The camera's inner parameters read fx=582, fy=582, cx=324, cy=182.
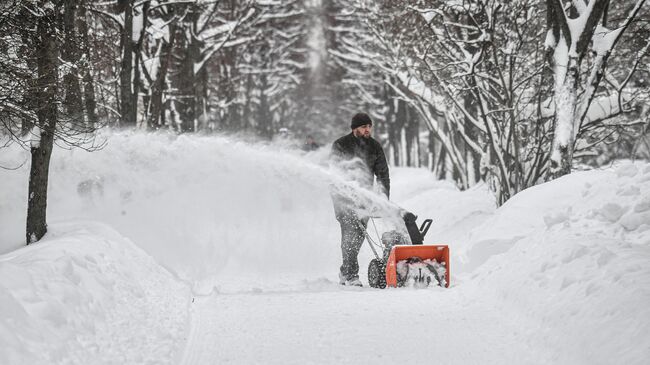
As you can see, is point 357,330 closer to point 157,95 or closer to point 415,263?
point 415,263

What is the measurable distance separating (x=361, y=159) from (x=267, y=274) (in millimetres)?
2020

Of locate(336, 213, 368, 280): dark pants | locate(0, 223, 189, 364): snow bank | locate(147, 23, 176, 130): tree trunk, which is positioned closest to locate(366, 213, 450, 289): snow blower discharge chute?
locate(336, 213, 368, 280): dark pants

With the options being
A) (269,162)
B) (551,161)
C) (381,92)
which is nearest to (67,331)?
(269,162)

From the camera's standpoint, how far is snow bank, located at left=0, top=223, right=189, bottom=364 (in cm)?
328

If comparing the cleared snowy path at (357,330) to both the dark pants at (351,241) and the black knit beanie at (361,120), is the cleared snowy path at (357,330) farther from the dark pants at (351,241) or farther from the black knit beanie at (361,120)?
the black knit beanie at (361,120)

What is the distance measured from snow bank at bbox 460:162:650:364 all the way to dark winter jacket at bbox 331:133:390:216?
158cm

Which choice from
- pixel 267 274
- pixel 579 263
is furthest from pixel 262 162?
pixel 579 263

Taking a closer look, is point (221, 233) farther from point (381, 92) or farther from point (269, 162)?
point (381, 92)

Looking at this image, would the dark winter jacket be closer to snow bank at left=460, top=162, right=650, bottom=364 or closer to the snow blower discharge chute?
the snow blower discharge chute

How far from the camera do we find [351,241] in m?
7.27

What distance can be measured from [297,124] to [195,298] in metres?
51.2

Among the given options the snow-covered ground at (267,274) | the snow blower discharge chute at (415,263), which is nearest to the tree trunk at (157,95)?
the snow-covered ground at (267,274)

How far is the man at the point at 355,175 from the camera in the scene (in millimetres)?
7238

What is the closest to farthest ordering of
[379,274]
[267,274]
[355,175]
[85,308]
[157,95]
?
[85,308] → [379,274] → [355,175] → [267,274] → [157,95]
